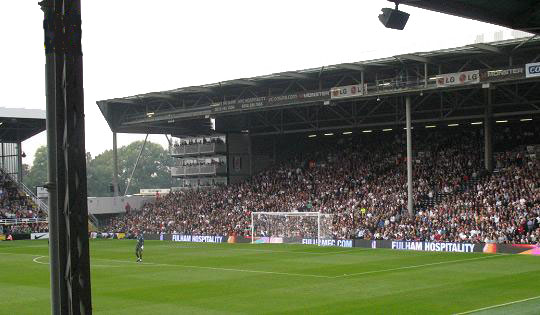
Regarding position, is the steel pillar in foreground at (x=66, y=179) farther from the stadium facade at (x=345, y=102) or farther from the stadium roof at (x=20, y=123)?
the stadium roof at (x=20, y=123)

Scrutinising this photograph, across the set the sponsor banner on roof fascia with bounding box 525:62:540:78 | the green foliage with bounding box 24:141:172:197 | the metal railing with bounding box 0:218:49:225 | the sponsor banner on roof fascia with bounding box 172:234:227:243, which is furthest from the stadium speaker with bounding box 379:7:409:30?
the green foliage with bounding box 24:141:172:197

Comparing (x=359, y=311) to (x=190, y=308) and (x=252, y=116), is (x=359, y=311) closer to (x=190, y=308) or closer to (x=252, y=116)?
(x=190, y=308)

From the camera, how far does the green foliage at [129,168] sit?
456 ft

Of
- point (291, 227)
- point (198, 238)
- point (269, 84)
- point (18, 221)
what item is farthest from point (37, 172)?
point (291, 227)

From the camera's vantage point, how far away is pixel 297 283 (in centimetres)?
2945

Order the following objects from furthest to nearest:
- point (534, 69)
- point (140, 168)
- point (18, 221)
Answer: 1. point (140, 168)
2. point (18, 221)
3. point (534, 69)

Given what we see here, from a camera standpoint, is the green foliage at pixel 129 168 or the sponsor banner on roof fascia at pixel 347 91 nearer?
the sponsor banner on roof fascia at pixel 347 91

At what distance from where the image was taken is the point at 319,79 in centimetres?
5528

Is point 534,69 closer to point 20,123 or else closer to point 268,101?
point 268,101

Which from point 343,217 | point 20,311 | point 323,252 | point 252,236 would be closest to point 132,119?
point 252,236

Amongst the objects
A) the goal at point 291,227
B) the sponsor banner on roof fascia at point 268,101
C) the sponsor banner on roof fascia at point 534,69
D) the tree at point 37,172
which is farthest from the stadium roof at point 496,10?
the tree at point 37,172

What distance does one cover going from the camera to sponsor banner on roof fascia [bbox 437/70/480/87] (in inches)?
1779

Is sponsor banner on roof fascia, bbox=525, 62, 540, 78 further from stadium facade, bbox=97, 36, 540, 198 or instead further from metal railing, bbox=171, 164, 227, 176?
metal railing, bbox=171, 164, 227, 176

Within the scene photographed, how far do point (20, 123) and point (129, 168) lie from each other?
263 feet
